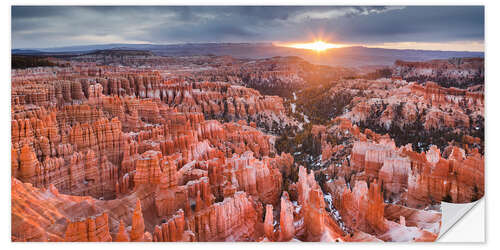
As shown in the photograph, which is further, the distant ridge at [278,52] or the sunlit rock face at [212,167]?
the distant ridge at [278,52]

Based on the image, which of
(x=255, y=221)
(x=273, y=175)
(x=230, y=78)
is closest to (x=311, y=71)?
(x=230, y=78)

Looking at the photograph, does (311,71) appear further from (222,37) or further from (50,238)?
(50,238)

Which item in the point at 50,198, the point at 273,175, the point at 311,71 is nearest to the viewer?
the point at 50,198

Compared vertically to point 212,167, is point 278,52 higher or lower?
higher

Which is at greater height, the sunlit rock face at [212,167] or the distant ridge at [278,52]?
the distant ridge at [278,52]

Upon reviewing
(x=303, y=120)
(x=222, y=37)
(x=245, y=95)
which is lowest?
(x=303, y=120)

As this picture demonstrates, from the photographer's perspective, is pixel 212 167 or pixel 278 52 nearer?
A: pixel 212 167

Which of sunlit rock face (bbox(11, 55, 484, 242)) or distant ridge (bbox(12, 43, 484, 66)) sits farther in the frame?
distant ridge (bbox(12, 43, 484, 66))

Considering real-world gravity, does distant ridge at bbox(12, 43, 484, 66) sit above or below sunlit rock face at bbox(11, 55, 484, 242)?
above
